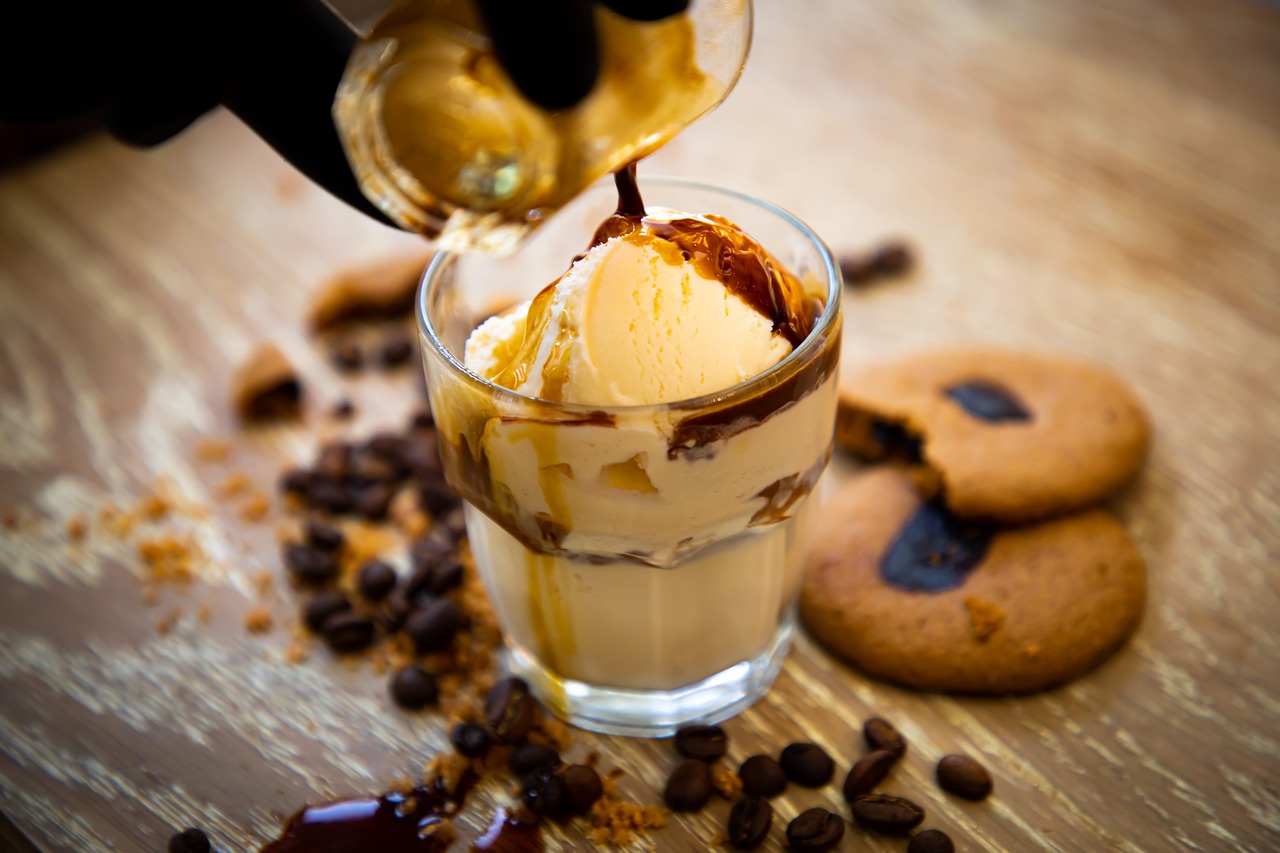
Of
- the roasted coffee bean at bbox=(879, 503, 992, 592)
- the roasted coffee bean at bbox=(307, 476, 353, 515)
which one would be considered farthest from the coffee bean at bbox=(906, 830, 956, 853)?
the roasted coffee bean at bbox=(307, 476, 353, 515)

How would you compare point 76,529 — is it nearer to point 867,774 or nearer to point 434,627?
point 434,627

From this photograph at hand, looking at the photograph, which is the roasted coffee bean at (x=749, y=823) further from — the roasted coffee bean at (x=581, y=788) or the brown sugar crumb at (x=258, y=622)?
the brown sugar crumb at (x=258, y=622)

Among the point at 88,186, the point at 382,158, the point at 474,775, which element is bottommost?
the point at 88,186

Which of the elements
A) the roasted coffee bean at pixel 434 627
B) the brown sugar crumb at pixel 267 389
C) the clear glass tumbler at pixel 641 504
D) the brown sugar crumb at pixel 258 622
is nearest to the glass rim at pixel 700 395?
the clear glass tumbler at pixel 641 504

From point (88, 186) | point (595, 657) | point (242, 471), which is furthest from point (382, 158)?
point (88, 186)

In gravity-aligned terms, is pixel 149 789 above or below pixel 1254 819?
below

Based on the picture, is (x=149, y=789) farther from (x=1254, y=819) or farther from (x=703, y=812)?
(x=1254, y=819)

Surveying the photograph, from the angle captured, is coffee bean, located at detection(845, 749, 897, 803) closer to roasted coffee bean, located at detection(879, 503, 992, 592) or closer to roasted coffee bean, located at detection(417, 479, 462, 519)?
roasted coffee bean, located at detection(879, 503, 992, 592)
